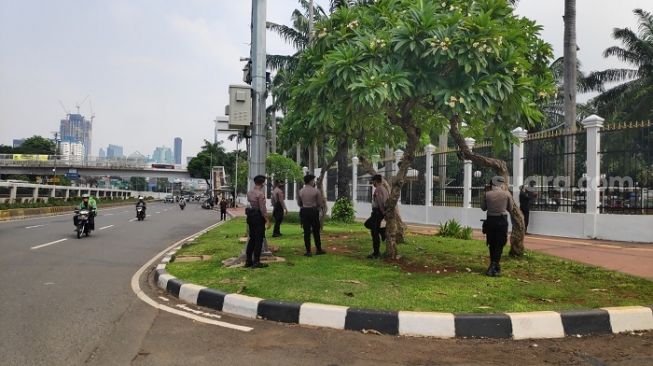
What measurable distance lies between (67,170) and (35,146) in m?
20.5

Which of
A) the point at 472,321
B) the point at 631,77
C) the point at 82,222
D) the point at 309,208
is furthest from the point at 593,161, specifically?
the point at 631,77

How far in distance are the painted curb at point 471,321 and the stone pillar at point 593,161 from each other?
780 cm

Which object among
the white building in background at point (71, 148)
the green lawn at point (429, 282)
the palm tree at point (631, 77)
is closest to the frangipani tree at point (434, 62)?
the green lawn at point (429, 282)

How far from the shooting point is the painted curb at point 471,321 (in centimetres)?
509

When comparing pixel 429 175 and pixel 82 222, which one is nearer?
pixel 82 222

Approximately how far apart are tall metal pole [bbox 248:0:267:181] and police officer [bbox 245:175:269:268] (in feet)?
2.52

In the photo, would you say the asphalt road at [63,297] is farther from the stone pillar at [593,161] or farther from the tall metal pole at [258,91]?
the stone pillar at [593,161]

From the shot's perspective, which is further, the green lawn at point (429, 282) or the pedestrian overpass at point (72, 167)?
the pedestrian overpass at point (72, 167)

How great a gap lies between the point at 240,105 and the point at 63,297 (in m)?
4.00

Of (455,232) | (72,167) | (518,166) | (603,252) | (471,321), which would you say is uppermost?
(72,167)

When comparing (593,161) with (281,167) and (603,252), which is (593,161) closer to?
(603,252)

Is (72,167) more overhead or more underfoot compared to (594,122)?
more overhead

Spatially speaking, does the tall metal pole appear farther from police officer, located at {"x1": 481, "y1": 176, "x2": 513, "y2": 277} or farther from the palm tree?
the palm tree

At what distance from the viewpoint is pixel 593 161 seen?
41.5 ft
